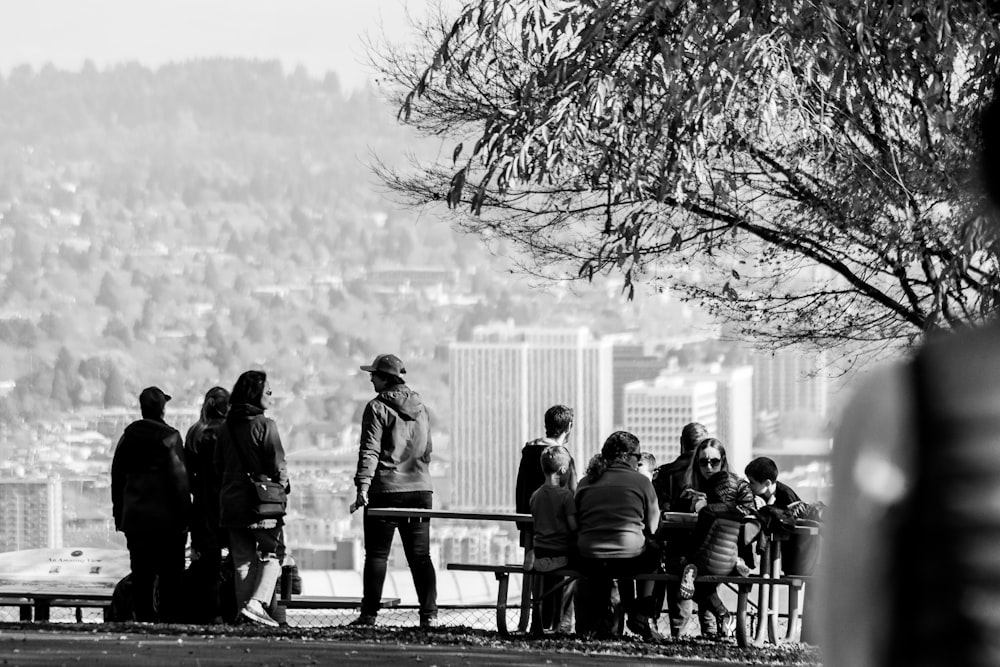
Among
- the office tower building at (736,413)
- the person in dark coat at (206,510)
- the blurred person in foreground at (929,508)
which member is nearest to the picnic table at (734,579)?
the person in dark coat at (206,510)

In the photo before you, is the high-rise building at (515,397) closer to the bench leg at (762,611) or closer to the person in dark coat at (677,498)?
the person in dark coat at (677,498)

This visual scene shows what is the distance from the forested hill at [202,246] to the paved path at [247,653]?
3711 inches

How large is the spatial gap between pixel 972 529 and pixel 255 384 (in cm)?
890

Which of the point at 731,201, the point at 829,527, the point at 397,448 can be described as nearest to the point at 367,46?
the point at 731,201

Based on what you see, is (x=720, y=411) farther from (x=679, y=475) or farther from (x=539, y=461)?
(x=539, y=461)

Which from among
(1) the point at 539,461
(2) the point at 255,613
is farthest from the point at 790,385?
(2) the point at 255,613

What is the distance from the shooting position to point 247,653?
830cm

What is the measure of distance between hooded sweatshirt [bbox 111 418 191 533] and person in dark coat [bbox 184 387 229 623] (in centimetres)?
11

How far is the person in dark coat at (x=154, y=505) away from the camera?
34.6 ft

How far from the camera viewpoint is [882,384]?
1.33 meters

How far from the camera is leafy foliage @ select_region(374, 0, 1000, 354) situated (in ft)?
24.8

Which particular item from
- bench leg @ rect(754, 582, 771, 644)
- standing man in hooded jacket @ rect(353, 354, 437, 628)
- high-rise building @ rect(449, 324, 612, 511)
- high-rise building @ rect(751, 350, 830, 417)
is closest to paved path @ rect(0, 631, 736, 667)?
bench leg @ rect(754, 582, 771, 644)

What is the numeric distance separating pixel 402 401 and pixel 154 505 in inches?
65.2

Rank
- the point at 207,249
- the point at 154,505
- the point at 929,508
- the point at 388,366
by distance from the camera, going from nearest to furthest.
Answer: the point at 929,508 < the point at 388,366 < the point at 154,505 < the point at 207,249
